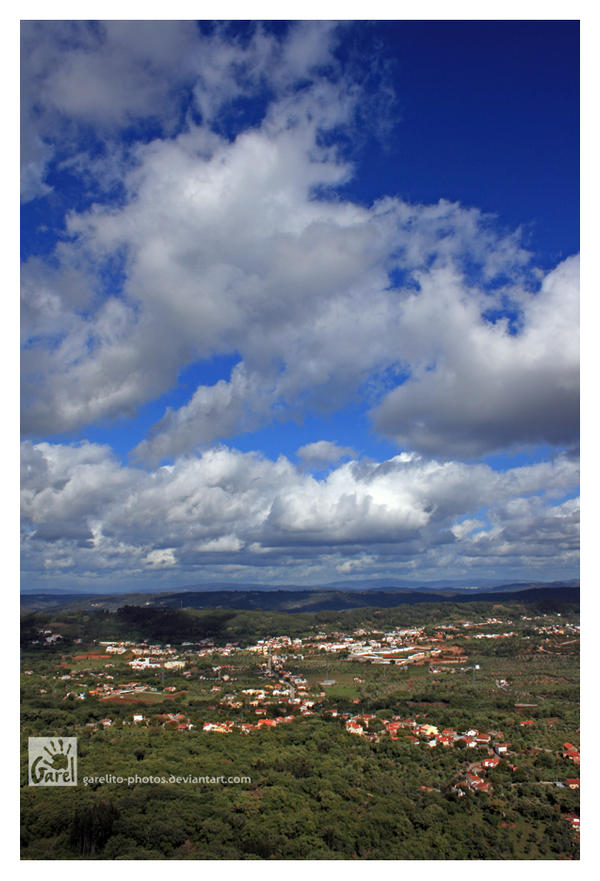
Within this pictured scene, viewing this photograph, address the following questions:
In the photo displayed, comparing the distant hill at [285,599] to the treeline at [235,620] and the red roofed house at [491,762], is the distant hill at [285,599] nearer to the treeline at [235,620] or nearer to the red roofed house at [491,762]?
the treeline at [235,620]

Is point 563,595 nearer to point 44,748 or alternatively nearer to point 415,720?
point 415,720

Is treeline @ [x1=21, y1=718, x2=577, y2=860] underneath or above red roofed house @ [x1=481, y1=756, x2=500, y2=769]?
above

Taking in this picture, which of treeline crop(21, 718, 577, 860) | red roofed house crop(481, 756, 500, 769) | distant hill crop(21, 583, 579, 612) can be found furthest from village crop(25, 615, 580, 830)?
distant hill crop(21, 583, 579, 612)

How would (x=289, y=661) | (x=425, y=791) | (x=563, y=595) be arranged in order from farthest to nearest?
(x=563, y=595)
(x=289, y=661)
(x=425, y=791)

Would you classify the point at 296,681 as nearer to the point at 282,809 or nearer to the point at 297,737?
the point at 297,737

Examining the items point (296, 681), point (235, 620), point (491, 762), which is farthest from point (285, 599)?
point (491, 762)

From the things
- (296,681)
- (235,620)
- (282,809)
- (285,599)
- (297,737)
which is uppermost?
(282,809)

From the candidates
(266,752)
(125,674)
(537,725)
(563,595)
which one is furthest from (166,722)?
(563,595)

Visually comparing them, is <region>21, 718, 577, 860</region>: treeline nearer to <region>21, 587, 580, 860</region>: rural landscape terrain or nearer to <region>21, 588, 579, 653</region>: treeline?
<region>21, 587, 580, 860</region>: rural landscape terrain
